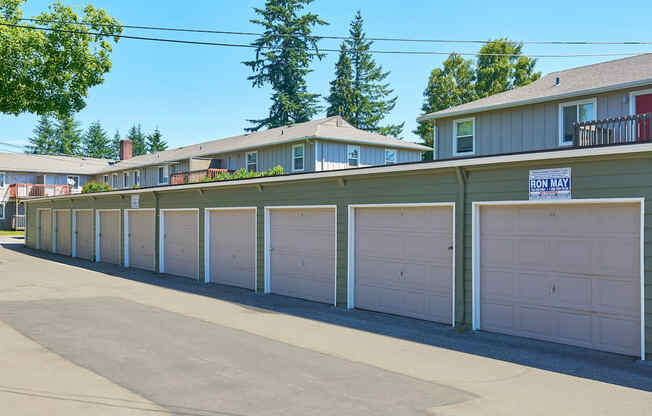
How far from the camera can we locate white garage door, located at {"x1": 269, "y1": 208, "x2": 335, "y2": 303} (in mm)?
13102

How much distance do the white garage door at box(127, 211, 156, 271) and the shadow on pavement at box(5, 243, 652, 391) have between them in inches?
274

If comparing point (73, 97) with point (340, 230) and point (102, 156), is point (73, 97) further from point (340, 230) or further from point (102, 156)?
→ point (102, 156)

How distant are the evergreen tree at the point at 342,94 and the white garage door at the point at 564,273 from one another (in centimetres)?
4542

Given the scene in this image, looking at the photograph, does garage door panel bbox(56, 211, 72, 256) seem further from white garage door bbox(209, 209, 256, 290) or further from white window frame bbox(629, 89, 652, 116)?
white window frame bbox(629, 89, 652, 116)

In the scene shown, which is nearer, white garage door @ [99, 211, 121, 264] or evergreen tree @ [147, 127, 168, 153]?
white garage door @ [99, 211, 121, 264]

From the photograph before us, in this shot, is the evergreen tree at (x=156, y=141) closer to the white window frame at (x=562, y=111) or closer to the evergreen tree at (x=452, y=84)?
the evergreen tree at (x=452, y=84)

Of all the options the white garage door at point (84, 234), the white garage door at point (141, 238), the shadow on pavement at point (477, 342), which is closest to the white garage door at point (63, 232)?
the white garage door at point (84, 234)

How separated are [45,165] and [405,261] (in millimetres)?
48047

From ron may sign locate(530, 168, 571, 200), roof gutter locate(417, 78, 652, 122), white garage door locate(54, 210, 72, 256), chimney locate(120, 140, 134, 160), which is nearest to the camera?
ron may sign locate(530, 168, 571, 200)

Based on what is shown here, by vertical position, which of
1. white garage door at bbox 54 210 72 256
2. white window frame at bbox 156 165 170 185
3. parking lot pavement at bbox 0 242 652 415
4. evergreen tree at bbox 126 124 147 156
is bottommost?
parking lot pavement at bbox 0 242 652 415

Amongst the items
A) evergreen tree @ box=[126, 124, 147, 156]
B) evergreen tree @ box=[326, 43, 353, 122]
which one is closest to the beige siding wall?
evergreen tree @ box=[326, 43, 353, 122]

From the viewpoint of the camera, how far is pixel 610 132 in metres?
13.5

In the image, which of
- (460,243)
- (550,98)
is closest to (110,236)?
(460,243)

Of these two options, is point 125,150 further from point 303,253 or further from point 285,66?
point 303,253
